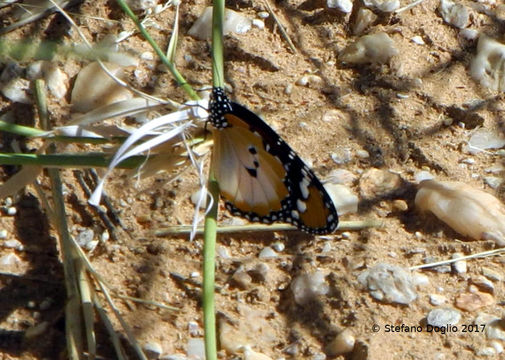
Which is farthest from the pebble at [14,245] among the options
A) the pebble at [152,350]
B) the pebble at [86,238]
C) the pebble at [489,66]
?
the pebble at [489,66]

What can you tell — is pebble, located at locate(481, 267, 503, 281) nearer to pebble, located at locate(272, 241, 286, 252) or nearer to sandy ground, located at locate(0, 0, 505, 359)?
sandy ground, located at locate(0, 0, 505, 359)

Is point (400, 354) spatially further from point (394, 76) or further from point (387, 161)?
point (394, 76)

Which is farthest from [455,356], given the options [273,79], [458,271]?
[273,79]

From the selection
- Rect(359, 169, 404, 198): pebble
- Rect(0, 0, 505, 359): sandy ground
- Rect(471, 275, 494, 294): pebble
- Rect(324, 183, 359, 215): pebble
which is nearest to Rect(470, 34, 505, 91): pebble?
Rect(0, 0, 505, 359): sandy ground

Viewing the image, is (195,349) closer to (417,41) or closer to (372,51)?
(372,51)

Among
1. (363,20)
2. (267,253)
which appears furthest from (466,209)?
(363,20)

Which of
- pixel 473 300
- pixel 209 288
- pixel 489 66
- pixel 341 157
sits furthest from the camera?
pixel 489 66

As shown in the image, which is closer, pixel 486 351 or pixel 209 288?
pixel 209 288
